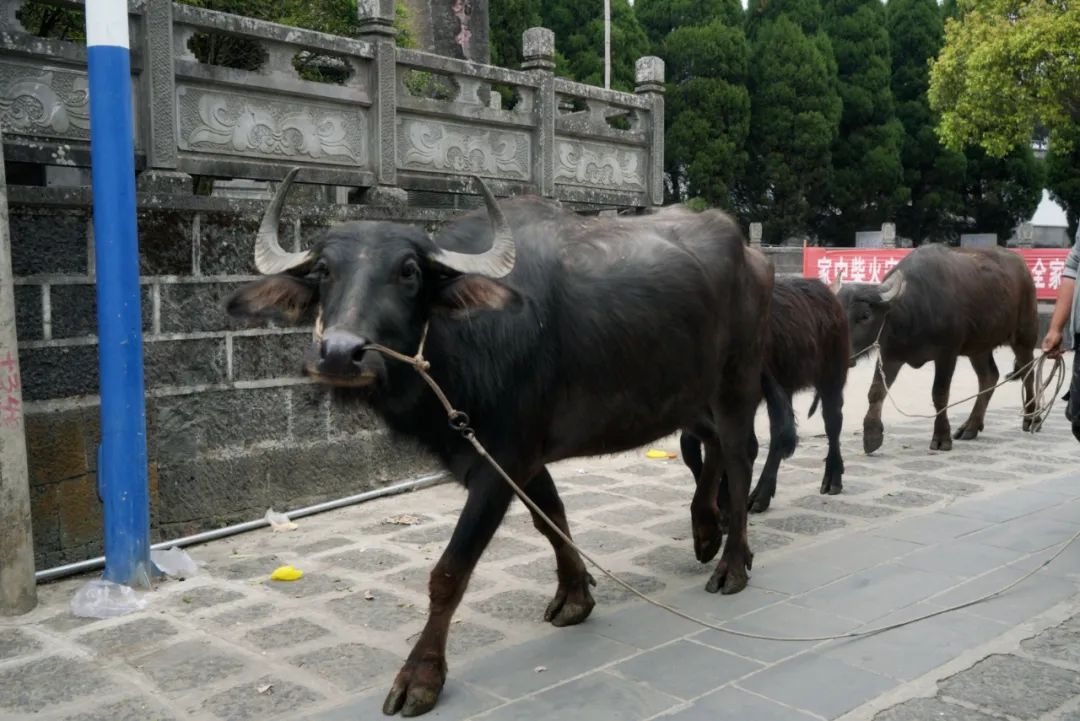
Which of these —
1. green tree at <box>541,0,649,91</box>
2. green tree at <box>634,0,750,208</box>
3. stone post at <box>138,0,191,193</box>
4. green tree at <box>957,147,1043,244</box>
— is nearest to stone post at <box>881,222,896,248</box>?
green tree at <box>634,0,750,208</box>

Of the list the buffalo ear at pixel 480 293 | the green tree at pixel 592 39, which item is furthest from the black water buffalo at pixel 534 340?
the green tree at pixel 592 39

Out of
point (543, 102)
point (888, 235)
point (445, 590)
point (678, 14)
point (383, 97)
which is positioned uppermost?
point (678, 14)

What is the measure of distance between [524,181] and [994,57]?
1579 centimetres

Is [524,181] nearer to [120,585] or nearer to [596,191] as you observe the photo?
[596,191]

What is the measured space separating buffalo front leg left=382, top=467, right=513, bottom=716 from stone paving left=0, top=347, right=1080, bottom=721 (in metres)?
0.12

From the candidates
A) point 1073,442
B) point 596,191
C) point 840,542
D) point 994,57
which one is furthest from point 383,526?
point 994,57

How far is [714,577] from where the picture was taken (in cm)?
465

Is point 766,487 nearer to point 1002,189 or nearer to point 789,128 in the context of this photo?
point 789,128

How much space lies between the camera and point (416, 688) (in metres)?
3.36

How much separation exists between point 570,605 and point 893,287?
5278mm

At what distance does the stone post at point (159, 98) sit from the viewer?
5.19 metres

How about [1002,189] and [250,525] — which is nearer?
[250,525]

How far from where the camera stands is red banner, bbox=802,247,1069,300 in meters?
16.5

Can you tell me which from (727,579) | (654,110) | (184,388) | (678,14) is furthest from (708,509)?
(678,14)
